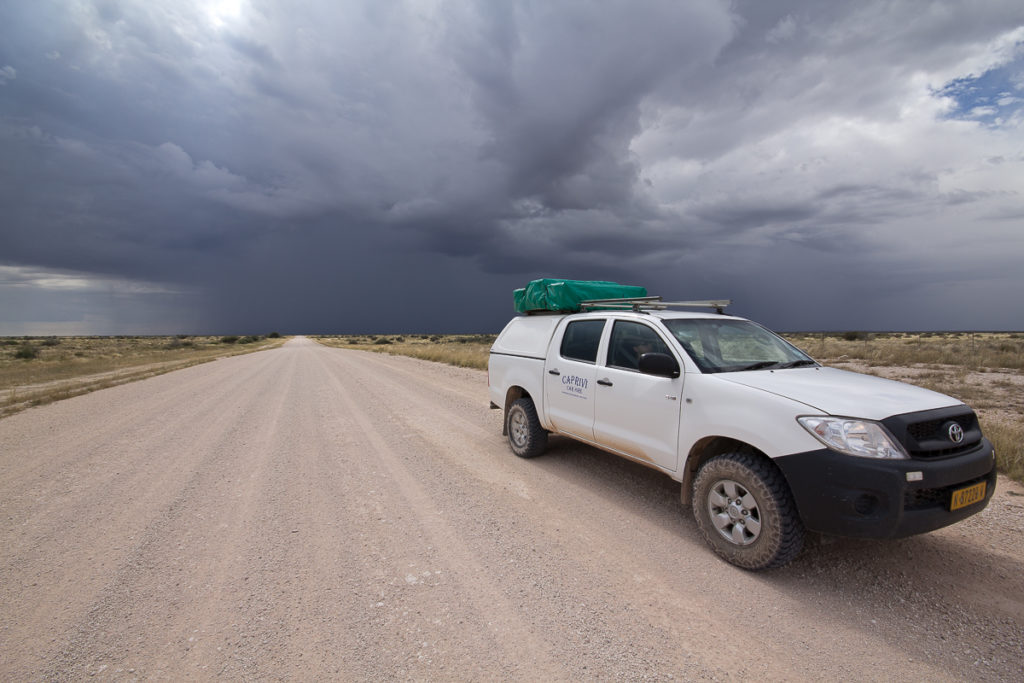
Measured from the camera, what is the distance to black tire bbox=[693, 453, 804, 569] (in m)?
3.15

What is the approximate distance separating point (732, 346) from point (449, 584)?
10.2 feet

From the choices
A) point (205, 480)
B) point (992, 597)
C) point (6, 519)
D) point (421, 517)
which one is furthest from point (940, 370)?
point (6, 519)

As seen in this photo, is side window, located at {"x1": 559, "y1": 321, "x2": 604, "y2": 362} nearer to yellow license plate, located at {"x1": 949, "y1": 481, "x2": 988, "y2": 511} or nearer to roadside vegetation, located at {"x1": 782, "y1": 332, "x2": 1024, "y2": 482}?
yellow license plate, located at {"x1": 949, "y1": 481, "x2": 988, "y2": 511}

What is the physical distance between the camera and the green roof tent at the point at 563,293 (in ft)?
18.7

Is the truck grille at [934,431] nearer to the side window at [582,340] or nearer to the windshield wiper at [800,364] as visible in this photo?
the windshield wiper at [800,364]

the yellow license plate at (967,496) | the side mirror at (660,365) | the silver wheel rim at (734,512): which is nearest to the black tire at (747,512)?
the silver wheel rim at (734,512)

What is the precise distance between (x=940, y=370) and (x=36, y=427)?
77.3ft

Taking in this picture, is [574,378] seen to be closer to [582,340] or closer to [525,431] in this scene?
[582,340]

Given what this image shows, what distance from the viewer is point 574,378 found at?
513 cm

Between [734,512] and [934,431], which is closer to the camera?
[934,431]

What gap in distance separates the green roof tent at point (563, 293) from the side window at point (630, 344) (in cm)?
99

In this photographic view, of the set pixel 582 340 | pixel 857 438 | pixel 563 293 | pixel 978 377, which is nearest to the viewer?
pixel 857 438

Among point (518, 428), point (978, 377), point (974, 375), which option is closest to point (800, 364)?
point (518, 428)

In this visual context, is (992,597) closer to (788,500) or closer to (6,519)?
(788,500)
